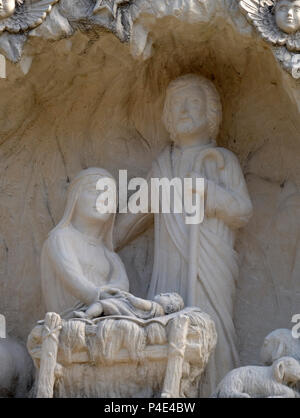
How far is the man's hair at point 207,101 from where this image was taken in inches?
345

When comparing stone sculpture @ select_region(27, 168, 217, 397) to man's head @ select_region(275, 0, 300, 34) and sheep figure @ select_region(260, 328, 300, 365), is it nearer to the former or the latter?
sheep figure @ select_region(260, 328, 300, 365)

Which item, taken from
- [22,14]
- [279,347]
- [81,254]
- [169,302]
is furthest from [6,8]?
[279,347]

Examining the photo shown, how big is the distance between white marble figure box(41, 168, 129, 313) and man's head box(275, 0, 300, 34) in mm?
1339

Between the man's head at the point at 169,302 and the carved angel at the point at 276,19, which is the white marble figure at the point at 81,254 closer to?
the man's head at the point at 169,302

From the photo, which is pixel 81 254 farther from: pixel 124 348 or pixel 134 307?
pixel 124 348

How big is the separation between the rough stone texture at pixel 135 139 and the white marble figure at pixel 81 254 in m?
0.32

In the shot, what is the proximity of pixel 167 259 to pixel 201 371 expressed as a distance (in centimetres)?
89

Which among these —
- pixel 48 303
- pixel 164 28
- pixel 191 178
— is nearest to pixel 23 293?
pixel 48 303

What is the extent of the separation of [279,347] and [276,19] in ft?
5.94

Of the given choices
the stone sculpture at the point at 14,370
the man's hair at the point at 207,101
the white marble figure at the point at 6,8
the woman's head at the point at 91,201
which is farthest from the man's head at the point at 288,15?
the stone sculpture at the point at 14,370

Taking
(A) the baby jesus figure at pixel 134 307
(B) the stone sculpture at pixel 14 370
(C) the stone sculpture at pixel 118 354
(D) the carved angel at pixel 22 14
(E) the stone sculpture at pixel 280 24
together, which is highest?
(E) the stone sculpture at pixel 280 24

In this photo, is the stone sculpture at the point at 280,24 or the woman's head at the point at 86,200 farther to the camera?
the woman's head at the point at 86,200

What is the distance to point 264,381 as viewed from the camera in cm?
757

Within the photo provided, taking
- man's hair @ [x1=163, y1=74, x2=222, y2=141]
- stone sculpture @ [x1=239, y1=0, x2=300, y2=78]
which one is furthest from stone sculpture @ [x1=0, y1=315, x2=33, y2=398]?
stone sculpture @ [x1=239, y1=0, x2=300, y2=78]
